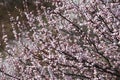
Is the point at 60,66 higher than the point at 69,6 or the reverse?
the reverse

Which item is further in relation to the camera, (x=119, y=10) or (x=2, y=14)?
(x=2, y=14)

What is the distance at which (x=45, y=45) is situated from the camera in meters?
5.88

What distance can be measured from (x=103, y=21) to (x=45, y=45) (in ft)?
3.10

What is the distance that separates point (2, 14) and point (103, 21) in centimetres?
1148

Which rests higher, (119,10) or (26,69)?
(119,10)

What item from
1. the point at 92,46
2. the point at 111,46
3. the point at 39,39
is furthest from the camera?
the point at 39,39

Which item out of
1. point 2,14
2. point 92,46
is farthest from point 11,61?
point 2,14

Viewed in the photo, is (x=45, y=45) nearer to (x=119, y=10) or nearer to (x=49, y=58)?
(x=49, y=58)

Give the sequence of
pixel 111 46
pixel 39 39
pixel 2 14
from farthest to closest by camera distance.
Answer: pixel 2 14, pixel 39 39, pixel 111 46

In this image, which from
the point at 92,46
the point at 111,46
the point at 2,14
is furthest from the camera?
the point at 2,14

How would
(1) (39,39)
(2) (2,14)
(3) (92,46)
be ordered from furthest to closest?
1. (2) (2,14)
2. (1) (39,39)
3. (3) (92,46)

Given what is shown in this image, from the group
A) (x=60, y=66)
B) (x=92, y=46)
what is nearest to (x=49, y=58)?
(x=60, y=66)

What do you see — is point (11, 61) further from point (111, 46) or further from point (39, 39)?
point (111, 46)

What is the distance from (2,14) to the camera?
16.6 meters
